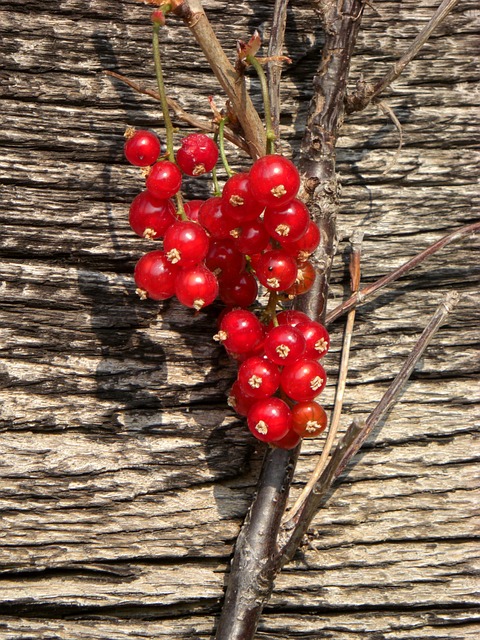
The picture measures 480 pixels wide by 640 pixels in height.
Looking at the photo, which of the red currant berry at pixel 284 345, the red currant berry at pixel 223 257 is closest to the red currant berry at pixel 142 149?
the red currant berry at pixel 223 257

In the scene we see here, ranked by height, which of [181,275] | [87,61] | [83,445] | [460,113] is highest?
[460,113]

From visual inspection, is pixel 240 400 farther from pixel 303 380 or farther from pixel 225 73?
pixel 225 73

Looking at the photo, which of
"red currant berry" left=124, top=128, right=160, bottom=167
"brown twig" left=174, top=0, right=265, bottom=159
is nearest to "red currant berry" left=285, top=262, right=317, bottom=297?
"brown twig" left=174, top=0, right=265, bottom=159

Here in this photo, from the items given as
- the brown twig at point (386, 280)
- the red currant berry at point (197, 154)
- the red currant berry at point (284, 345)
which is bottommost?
the red currant berry at point (284, 345)

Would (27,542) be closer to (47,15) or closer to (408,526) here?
(408,526)

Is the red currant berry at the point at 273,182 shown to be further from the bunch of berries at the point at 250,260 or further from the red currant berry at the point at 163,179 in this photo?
the red currant berry at the point at 163,179

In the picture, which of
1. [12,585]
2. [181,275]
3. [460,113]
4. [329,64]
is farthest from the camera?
[460,113]

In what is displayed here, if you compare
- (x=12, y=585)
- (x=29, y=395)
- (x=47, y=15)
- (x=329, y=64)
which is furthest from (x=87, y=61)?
(x=12, y=585)

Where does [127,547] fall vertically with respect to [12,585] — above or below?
above

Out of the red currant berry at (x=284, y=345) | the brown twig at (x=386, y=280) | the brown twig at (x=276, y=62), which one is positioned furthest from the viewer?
the brown twig at (x=386, y=280)
